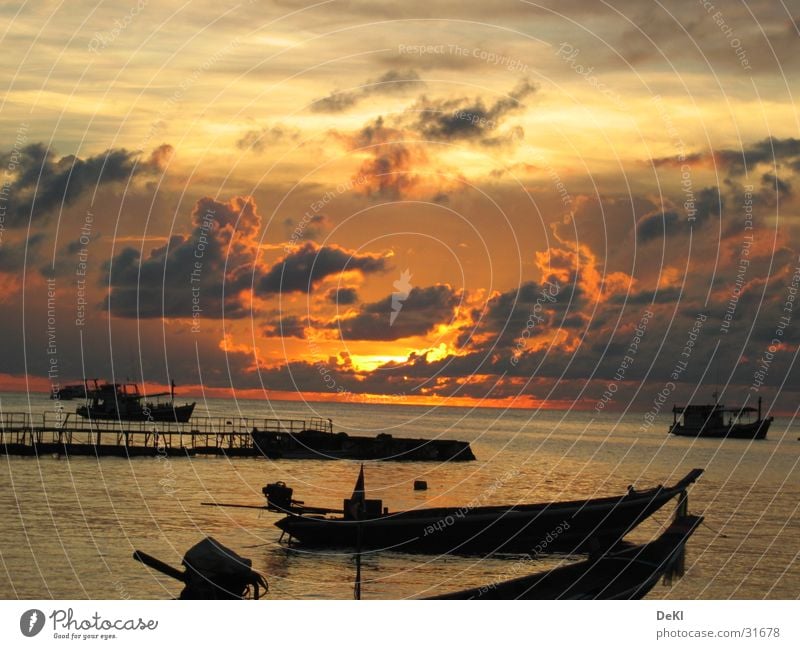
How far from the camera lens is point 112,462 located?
308ft

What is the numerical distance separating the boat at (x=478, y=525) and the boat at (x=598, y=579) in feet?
51.8

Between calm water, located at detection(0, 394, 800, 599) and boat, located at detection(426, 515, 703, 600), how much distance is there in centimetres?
1195

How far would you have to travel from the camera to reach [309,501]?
7144 centimetres

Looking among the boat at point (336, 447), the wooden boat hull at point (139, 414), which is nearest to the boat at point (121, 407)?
the wooden boat hull at point (139, 414)

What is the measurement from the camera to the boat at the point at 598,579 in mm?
27438

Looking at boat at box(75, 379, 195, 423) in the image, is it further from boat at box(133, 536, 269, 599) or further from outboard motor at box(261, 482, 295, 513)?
boat at box(133, 536, 269, 599)

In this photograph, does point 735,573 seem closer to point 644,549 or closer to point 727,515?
point 644,549

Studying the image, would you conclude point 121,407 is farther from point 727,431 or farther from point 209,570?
point 209,570

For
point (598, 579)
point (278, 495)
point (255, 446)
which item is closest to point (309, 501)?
point (278, 495)

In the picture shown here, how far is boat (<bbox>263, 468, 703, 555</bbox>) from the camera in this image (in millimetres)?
46688

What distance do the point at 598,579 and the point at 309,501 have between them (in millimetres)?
44358
